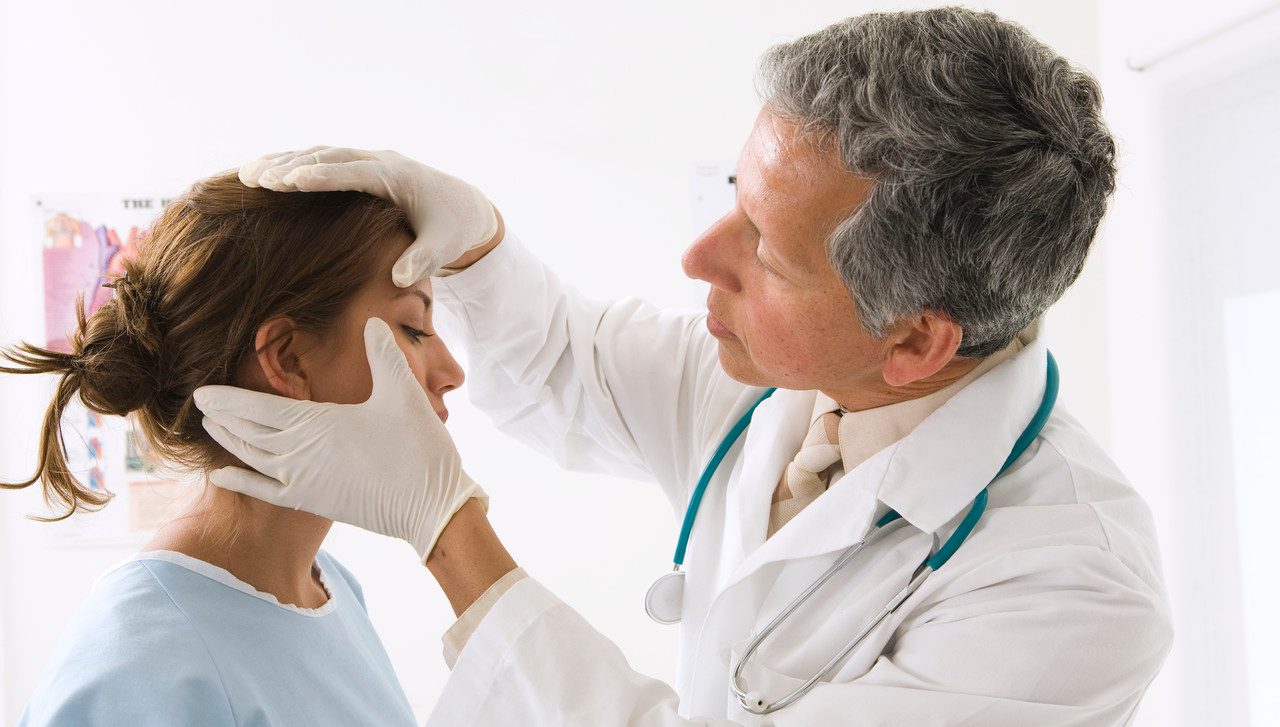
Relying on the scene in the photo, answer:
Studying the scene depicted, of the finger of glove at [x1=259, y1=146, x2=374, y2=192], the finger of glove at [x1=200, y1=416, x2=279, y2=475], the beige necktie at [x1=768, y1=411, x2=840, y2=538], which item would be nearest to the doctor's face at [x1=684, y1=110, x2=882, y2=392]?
the beige necktie at [x1=768, y1=411, x2=840, y2=538]

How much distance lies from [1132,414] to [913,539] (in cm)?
150

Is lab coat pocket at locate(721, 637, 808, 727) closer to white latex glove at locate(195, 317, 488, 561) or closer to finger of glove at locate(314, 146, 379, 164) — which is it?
white latex glove at locate(195, 317, 488, 561)

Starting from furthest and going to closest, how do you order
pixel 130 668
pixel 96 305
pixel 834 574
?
pixel 96 305 < pixel 834 574 < pixel 130 668

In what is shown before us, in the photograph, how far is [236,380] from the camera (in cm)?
114

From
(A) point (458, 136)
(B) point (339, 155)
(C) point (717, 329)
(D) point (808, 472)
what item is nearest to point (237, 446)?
(B) point (339, 155)

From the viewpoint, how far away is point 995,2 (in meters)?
2.45

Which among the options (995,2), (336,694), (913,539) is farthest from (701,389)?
(995,2)

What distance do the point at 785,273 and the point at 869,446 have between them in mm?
279

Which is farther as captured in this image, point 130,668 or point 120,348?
point 120,348

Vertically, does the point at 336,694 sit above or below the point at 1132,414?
above

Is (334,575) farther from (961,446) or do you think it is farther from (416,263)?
(961,446)

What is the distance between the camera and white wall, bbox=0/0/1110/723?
2.23 m

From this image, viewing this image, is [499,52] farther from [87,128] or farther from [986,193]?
[986,193]

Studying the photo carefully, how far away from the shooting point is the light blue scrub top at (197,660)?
35.6 inches
